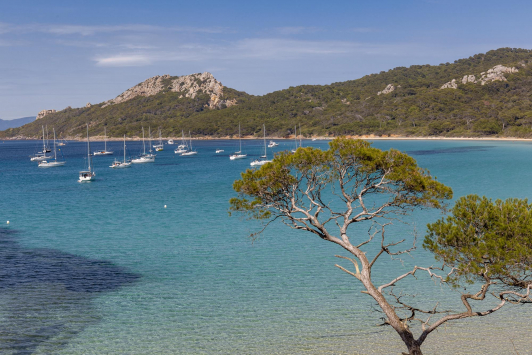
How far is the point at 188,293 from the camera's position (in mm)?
18969

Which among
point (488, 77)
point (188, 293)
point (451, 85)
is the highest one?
point (488, 77)

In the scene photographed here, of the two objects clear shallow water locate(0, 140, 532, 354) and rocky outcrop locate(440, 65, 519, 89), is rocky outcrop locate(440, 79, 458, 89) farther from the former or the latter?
clear shallow water locate(0, 140, 532, 354)

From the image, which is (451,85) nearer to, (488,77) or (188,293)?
(488,77)

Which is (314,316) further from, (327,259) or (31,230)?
(31,230)

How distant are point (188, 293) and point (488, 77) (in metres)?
188

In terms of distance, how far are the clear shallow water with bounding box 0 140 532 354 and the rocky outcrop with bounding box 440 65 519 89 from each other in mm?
165597

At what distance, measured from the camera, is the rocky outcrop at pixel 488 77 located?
178 metres

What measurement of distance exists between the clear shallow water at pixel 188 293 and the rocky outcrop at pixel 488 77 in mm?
165597

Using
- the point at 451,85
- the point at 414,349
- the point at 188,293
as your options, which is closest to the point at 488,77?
the point at 451,85

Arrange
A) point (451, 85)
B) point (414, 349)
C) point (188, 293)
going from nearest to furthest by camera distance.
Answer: point (414, 349)
point (188, 293)
point (451, 85)

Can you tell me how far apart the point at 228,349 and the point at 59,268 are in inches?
471

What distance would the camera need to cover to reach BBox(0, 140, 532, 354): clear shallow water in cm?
1438

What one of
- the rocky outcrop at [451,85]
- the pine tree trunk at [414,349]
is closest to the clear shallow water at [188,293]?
the pine tree trunk at [414,349]

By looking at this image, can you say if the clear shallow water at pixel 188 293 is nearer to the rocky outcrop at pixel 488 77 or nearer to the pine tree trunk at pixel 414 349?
the pine tree trunk at pixel 414 349
